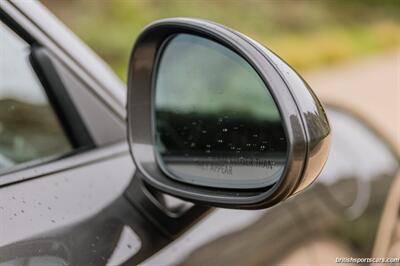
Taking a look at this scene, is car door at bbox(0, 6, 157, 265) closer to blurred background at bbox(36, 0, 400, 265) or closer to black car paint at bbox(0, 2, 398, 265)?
black car paint at bbox(0, 2, 398, 265)

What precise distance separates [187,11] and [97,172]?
13.3 metres

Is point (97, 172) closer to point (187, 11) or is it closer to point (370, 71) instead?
point (187, 11)

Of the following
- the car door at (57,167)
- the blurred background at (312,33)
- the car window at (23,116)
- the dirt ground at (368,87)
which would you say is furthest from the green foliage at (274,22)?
the car door at (57,167)

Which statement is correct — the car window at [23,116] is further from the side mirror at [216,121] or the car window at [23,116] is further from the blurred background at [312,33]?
the blurred background at [312,33]

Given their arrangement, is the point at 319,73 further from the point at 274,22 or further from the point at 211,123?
the point at 211,123

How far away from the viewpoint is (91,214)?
1822 mm

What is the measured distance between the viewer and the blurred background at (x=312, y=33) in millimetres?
11602

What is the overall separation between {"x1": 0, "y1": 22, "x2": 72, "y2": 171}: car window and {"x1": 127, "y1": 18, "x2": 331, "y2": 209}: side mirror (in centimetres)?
27

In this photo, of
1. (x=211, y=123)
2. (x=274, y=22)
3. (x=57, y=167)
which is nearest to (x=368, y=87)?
(x=274, y=22)

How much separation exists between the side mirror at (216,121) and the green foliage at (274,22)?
753cm

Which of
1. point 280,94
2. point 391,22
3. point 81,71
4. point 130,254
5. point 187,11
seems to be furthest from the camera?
point 391,22

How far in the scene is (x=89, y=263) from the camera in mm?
1654

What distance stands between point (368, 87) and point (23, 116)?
11.6 m

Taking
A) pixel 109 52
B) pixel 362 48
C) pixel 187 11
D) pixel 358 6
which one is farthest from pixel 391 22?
pixel 109 52
